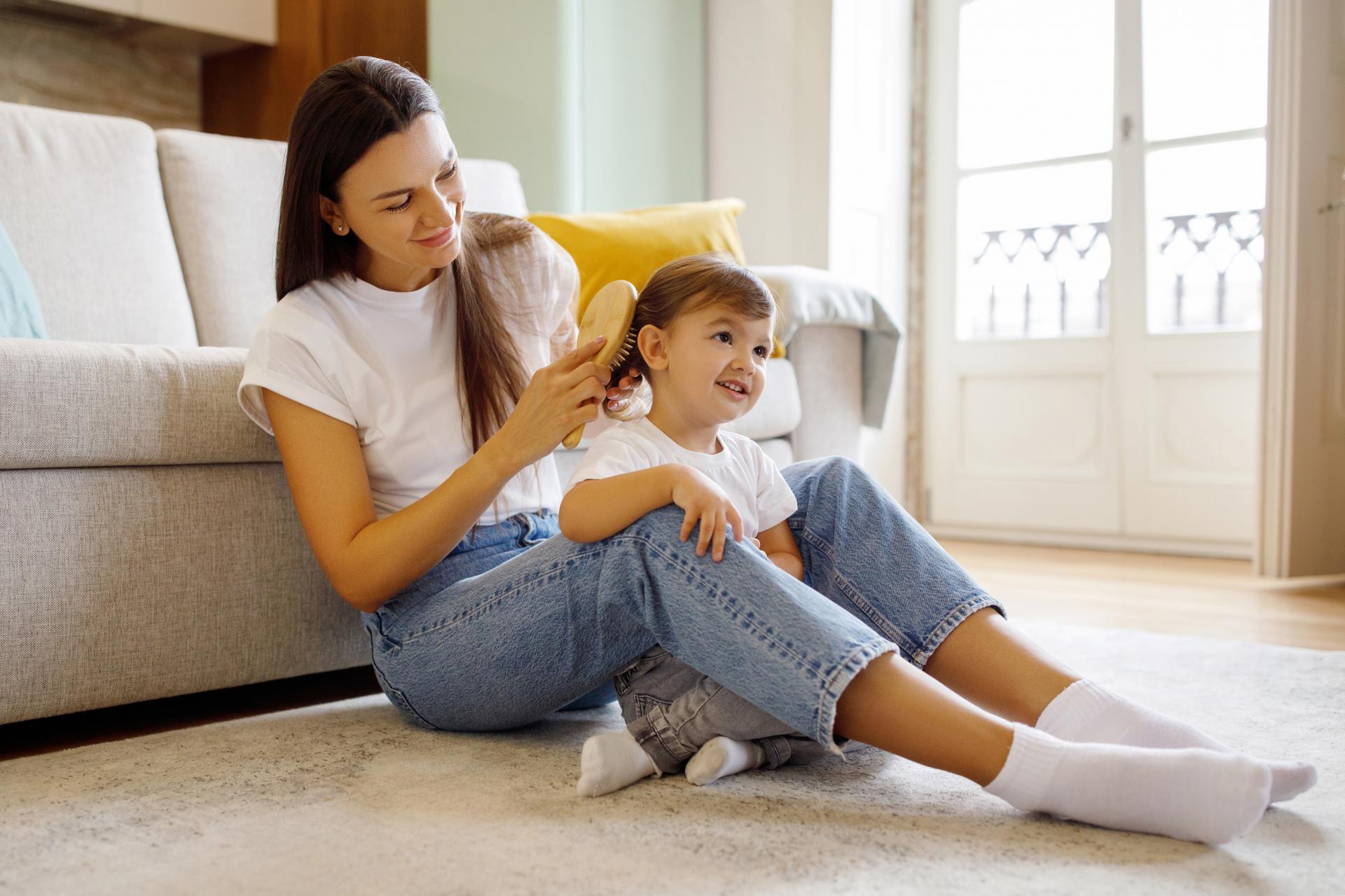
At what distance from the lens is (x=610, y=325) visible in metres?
1.16

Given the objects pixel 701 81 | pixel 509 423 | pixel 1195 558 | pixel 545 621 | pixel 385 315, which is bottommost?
pixel 1195 558

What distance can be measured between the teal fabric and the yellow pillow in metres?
0.83

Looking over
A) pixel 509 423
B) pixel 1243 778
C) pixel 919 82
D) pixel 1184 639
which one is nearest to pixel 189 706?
pixel 509 423

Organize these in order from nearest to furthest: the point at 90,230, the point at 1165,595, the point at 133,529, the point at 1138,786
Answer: the point at 1138,786 < the point at 133,529 < the point at 90,230 < the point at 1165,595

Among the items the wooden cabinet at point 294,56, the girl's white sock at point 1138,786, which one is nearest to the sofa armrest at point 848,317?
the girl's white sock at point 1138,786

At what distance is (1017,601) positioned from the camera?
7.98 feet

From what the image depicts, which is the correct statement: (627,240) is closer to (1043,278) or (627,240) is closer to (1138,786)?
(1138,786)

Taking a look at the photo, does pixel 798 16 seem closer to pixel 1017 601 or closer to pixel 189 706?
pixel 1017 601

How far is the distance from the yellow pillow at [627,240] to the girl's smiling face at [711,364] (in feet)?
2.86

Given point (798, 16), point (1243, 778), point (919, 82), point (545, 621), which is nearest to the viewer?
point (1243, 778)

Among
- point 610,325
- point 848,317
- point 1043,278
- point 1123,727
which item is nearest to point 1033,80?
point 1043,278

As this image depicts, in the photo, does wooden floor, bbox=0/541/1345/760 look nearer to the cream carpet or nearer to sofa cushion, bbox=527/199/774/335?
the cream carpet

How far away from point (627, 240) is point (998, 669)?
4.26 feet

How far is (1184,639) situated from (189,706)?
1536 millimetres
